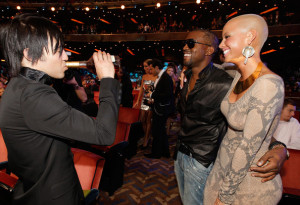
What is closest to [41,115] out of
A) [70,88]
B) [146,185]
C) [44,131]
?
[44,131]

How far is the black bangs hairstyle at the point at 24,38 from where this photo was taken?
0.89 metres

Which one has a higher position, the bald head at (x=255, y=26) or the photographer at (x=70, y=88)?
the bald head at (x=255, y=26)

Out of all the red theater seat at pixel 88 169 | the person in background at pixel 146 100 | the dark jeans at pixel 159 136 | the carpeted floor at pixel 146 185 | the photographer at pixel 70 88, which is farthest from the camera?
the person in background at pixel 146 100

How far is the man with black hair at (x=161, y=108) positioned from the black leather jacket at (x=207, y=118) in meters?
2.29

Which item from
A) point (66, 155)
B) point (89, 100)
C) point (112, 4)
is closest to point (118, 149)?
point (89, 100)

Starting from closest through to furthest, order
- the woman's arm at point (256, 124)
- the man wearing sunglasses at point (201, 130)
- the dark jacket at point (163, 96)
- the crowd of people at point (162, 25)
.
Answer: the woman's arm at point (256, 124)
the man wearing sunglasses at point (201, 130)
the dark jacket at point (163, 96)
the crowd of people at point (162, 25)

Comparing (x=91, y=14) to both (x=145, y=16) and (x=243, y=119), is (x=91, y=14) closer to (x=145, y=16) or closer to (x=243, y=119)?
(x=145, y=16)

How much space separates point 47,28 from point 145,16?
57.5 feet

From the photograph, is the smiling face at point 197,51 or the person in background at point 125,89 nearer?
the smiling face at point 197,51

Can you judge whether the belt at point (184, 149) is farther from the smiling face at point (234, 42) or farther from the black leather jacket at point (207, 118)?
the smiling face at point (234, 42)

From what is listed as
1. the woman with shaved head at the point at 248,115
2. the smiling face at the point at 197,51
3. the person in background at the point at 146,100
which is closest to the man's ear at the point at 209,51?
the smiling face at the point at 197,51

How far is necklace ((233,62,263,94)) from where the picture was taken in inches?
42.1

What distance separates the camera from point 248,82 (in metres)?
1.11

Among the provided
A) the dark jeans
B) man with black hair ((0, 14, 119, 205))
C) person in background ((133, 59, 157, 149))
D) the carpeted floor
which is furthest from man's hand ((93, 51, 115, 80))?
Result: person in background ((133, 59, 157, 149))
